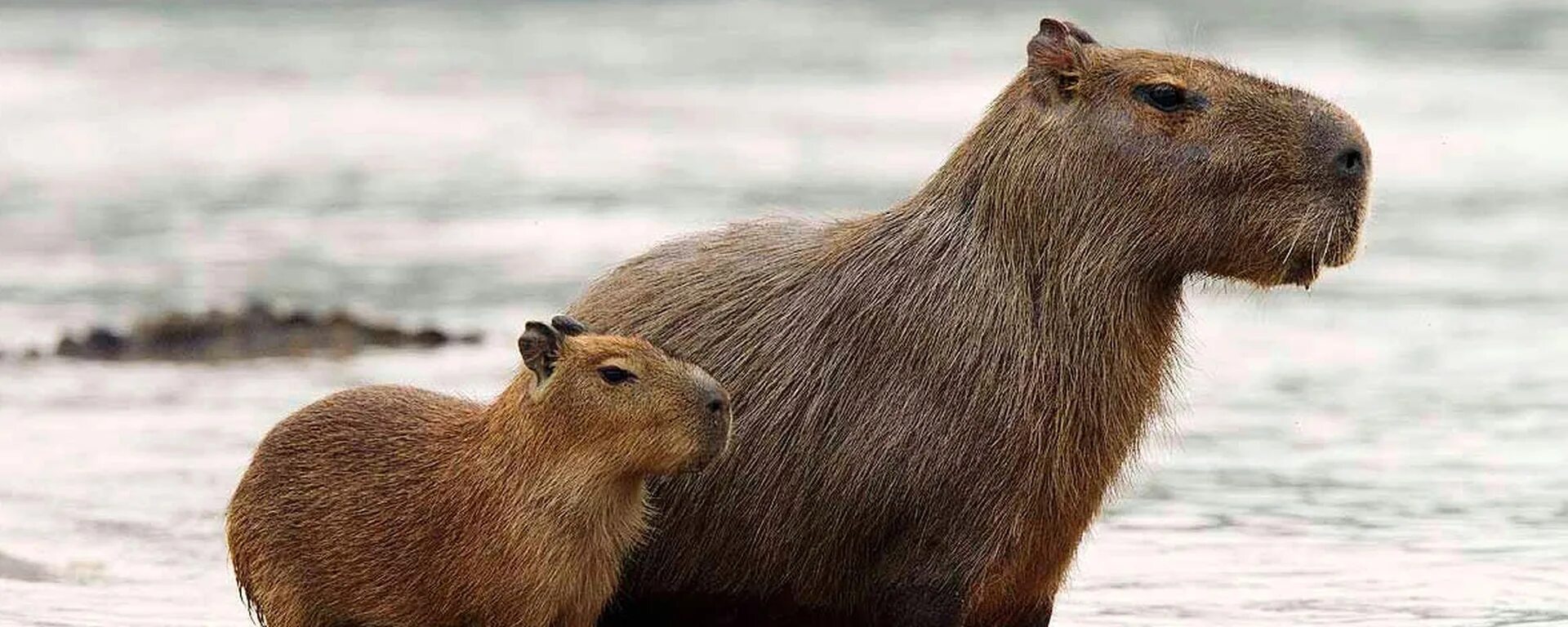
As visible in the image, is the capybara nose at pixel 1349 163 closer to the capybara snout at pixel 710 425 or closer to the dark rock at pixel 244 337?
the capybara snout at pixel 710 425

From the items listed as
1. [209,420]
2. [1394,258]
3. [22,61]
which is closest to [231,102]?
[22,61]

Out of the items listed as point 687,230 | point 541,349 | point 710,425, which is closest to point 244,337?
point 687,230

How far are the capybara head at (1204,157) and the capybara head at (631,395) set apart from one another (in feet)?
3.18

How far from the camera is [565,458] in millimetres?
6398

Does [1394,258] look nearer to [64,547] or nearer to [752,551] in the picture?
[64,547]

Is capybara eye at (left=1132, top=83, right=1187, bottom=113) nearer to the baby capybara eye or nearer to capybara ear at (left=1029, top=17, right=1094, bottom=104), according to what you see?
the baby capybara eye

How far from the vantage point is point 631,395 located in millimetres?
6312

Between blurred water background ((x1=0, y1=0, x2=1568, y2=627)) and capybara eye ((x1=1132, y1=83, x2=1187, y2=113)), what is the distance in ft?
2.05

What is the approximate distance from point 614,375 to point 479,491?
413 mm

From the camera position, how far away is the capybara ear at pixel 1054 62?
6.65 meters

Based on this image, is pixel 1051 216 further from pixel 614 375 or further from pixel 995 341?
pixel 614 375

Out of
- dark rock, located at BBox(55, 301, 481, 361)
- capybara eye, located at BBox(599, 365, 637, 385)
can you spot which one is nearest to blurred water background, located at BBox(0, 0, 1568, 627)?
dark rock, located at BBox(55, 301, 481, 361)

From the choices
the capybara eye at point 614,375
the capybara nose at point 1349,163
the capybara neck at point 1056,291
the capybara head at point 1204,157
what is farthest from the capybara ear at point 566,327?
the capybara nose at point 1349,163

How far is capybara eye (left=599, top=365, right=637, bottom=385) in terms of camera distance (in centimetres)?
634
